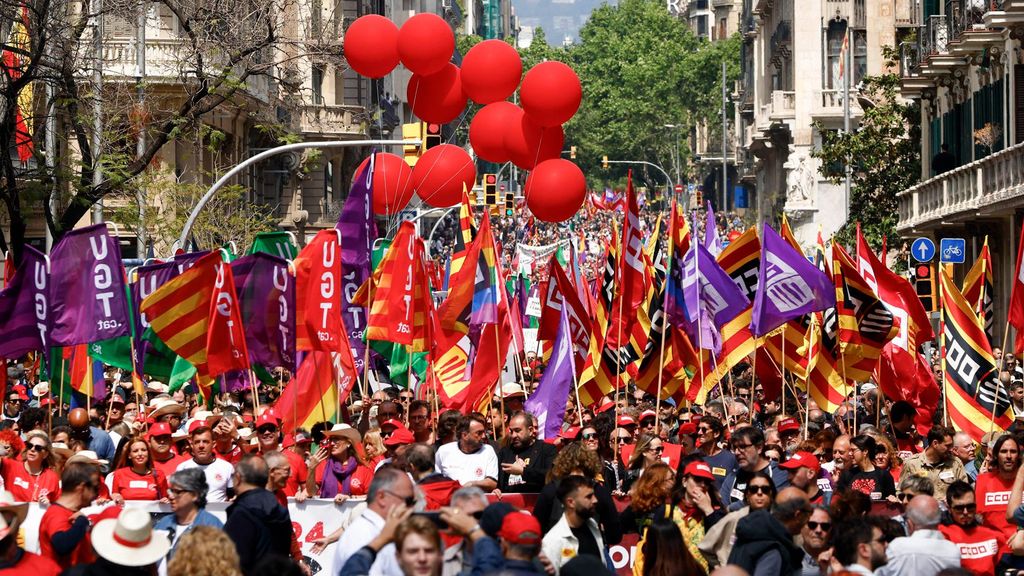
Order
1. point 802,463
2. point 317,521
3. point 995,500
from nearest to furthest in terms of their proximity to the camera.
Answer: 1. point 995,500
2. point 802,463
3. point 317,521

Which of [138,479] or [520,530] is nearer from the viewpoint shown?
[520,530]

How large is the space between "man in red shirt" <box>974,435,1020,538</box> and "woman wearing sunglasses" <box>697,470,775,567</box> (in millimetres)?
1897

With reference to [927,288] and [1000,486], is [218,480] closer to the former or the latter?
[1000,486]

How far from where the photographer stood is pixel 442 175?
26328 mm

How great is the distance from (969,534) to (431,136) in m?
18.1

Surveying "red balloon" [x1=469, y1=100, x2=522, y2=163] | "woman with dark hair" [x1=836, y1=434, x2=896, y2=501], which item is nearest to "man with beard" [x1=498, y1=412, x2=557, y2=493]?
"woman with dark hair" [x1=836, y1=434, x2=896, y2=501]

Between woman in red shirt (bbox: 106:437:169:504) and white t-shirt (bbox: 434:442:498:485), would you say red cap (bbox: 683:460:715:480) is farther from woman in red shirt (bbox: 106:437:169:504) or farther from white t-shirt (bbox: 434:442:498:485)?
woman in red shirt (bbox: 106:437:169:504)

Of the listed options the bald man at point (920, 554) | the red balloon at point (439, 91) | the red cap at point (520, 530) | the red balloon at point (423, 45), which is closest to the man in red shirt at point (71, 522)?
the red cap at point (520, 530)

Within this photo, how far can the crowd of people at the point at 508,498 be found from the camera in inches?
319

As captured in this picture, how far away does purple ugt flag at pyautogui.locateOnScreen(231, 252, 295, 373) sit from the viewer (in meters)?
17.1

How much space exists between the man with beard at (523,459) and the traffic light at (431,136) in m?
15.0

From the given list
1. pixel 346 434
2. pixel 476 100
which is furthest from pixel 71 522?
pixel 476 100

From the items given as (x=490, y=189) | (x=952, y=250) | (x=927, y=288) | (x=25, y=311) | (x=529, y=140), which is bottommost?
(x=927, y=288)

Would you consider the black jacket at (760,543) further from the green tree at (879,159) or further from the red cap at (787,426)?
the green tree at (879,159)
